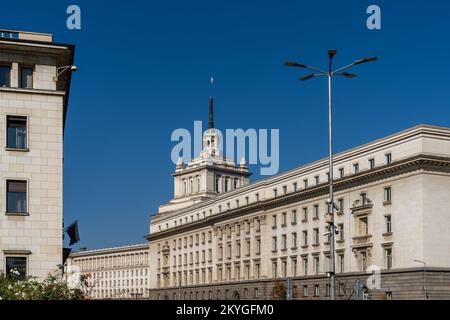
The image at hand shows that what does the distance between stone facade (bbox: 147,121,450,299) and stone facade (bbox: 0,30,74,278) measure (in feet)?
89.4

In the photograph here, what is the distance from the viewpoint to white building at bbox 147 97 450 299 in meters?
79.4

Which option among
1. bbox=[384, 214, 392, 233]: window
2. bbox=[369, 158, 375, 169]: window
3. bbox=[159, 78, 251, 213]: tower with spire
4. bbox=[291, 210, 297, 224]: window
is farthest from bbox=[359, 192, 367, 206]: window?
bbox=[159, 78, 251, 213]: tower with spire

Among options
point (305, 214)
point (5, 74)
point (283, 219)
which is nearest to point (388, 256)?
point (305, 214)

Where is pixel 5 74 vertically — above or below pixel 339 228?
above

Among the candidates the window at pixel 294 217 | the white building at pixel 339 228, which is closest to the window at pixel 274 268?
the white building at pixel 339 228

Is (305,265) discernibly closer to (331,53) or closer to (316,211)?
(316,211)

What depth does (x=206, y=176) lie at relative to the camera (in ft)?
567

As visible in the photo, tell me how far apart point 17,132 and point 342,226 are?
2312 inches

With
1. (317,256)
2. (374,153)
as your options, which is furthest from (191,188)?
(374,153)

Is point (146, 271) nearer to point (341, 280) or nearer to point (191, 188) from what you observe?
point (191, 188)

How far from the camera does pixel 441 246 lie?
78.9m

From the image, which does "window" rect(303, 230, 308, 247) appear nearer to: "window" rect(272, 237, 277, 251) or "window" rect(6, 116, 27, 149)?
"window" rect(272, 237, 277, 251)

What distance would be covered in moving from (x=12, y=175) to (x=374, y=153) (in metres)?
55.3

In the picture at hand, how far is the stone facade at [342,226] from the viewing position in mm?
79375
